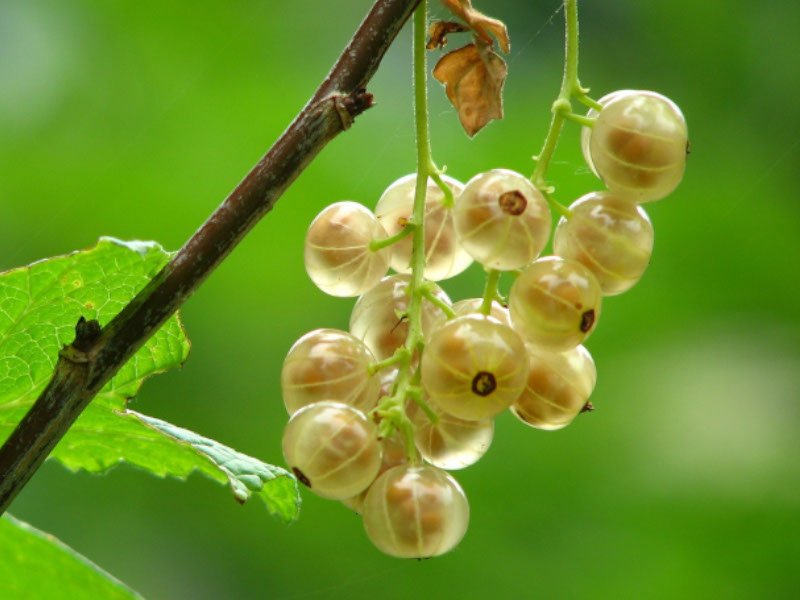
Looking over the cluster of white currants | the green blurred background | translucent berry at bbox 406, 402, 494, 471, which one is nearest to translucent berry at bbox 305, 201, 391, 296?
the cluster of white currants

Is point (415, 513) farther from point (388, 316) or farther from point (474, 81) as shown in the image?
point (474, 81)

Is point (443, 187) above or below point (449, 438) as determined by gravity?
above

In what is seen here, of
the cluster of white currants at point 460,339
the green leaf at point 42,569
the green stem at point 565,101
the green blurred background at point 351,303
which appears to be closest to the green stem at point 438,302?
the cluster of white currants at point 460,339

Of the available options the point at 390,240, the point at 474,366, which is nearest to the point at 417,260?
the point at 390,240

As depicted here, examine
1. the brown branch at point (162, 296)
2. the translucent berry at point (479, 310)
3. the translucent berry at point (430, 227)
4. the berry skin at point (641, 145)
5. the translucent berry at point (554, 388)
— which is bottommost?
the brown branch at point (162, 296)

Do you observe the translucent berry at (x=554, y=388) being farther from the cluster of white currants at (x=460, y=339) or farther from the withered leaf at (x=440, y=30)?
the withered leaf at (x=440, y=30)

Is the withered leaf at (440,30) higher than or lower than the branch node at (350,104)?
higher
